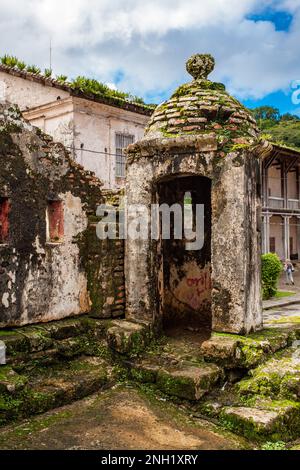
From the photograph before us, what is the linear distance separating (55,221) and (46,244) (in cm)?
44

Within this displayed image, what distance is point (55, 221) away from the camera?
6324 mm

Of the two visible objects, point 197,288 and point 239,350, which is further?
point 197,288

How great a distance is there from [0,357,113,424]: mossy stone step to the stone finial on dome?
4633mm

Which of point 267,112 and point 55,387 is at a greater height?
point 267,112

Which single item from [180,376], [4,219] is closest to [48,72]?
[4,219]

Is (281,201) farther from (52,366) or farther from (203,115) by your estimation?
(52,366)

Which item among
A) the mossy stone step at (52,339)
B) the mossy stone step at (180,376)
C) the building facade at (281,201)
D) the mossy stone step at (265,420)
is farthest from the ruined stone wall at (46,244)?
the building facade at (281,201)

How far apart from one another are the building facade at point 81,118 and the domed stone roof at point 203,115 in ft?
26.4

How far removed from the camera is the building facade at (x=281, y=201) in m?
22.3

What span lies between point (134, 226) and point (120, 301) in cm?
116

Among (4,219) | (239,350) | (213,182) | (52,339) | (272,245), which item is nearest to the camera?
(239,350)

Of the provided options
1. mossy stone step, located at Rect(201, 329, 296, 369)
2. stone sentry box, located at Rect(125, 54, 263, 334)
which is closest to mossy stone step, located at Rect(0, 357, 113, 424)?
stone sentry box, located at Rect(125, 54, 263, 334)

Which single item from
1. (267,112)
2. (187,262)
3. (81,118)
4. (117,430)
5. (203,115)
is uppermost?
(267,112)
